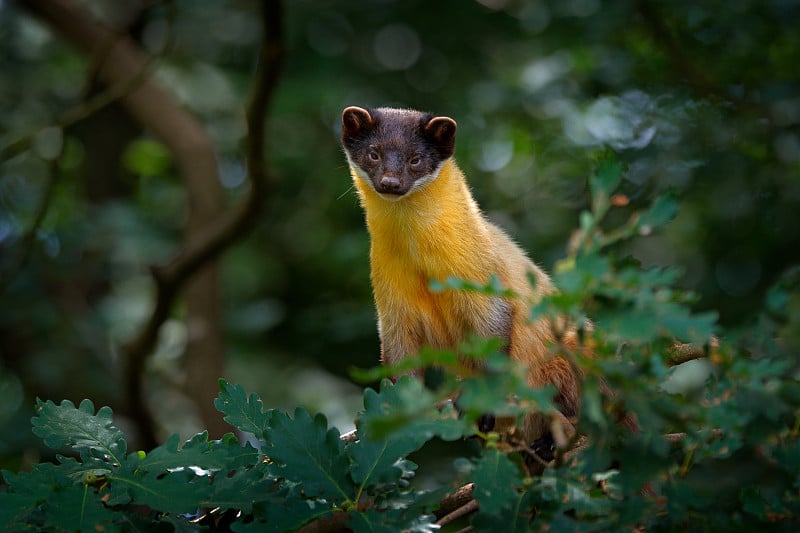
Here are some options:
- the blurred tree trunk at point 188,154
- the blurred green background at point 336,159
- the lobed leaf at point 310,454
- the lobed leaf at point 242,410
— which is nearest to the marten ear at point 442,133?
the blurred green background at point 336,159

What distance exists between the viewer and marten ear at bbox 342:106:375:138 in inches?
275

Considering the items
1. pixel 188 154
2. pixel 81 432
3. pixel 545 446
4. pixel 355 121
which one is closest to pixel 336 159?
pixel 188 154

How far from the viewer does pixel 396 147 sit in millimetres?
6738

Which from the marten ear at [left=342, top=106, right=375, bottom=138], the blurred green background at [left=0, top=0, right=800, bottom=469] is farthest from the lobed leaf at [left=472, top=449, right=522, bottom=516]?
the blurred green background at [left=0, top=0, right=800, bottom=469]

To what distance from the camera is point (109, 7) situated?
15.5m

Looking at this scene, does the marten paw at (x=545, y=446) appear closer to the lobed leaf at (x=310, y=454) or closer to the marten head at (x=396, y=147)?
the marten head at (x=396, y=147)

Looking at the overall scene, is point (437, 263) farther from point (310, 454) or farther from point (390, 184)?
point (310, 454)

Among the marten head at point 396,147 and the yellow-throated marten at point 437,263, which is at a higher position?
the marten head at point 396,147

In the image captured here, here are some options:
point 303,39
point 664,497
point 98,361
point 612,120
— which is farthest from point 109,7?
point 664,497

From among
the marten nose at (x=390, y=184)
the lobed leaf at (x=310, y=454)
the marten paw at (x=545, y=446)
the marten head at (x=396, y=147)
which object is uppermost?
the marten head at (x=396, y=147)

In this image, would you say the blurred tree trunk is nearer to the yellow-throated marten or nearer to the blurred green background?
the blurred green background

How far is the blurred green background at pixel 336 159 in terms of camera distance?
9430 mm

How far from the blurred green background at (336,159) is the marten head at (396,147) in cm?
131

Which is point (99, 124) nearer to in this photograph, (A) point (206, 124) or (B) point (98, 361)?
(A) point (206, 124)
